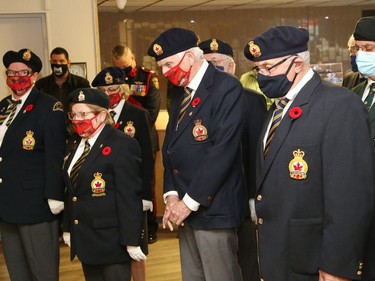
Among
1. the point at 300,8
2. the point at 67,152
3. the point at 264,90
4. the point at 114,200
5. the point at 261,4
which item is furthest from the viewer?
the point at 300,8

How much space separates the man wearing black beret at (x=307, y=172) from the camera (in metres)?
1.87

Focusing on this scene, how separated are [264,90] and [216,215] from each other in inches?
27.8

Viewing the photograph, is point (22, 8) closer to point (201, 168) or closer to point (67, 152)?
point (67, 152)

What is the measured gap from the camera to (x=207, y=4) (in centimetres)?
952

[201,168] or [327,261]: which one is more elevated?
[201,168]

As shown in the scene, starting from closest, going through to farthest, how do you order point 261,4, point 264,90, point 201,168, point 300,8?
point 264,90, point 201,168, point 261,4, point 300,8

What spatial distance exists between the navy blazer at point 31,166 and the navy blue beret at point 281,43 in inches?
60.7

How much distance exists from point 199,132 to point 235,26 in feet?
27.2

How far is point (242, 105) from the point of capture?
8.64ft

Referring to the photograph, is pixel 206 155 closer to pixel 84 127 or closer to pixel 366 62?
pixel 84 127

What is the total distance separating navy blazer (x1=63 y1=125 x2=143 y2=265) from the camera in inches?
114

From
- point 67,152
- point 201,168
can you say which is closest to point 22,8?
point 67,152

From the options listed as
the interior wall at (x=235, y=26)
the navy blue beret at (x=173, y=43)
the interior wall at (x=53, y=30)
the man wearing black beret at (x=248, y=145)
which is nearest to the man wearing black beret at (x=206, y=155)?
the navy blue beret at (x=173, y=43)

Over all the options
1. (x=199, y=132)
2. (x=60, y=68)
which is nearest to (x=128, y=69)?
(x=60, y=68)
